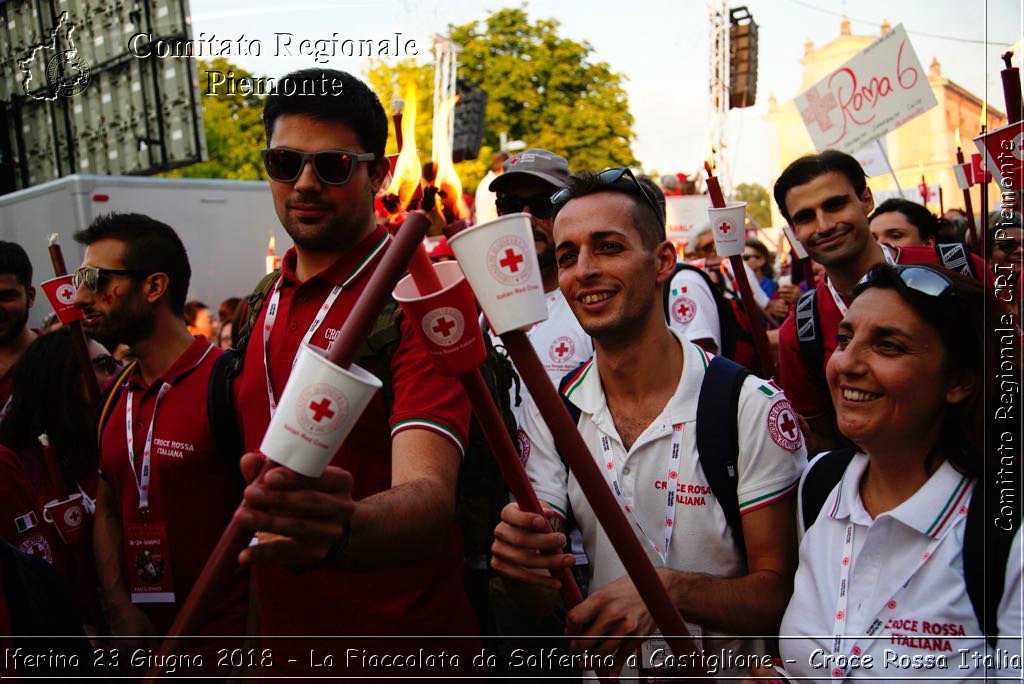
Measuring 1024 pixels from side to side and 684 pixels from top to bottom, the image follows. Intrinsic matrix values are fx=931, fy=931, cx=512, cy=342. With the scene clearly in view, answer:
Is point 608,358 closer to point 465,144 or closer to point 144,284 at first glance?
point 144,284

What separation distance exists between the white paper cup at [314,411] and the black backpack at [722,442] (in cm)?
124

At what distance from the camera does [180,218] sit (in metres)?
9.75

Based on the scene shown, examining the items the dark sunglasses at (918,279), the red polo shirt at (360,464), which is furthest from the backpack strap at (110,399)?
the dark sunglasses at (918,279)

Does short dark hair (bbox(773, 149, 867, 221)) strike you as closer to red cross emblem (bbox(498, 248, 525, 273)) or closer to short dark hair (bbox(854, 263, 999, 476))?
short dark hair (bbox(854, 263, 999, 476))

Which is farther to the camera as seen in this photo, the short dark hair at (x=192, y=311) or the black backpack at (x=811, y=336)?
the short dark hair at (x=192, y=311)

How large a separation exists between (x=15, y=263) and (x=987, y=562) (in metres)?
4.15

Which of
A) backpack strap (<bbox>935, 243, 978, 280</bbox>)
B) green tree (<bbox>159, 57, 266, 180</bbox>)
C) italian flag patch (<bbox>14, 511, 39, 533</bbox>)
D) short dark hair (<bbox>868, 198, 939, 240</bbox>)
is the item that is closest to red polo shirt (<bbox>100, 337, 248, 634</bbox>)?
italian flag patch (<bbox>14, 511, 39, 533</bbox>)

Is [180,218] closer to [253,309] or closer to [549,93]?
[253,309]

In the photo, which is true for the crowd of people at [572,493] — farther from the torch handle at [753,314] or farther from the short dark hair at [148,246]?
the torch handle at [753,314]

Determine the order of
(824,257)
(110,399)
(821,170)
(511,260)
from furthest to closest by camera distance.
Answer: (821,170) → (824,257) → (110,399) → (511,260)

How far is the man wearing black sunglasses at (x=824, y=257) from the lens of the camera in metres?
3.86

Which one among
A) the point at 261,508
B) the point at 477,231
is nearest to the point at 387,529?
the point at 261,508

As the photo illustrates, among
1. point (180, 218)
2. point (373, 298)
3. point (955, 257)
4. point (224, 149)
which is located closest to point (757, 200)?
point (224, 149)

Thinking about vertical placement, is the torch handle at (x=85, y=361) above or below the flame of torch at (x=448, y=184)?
below
